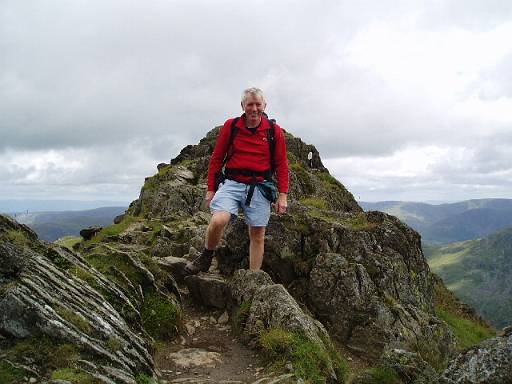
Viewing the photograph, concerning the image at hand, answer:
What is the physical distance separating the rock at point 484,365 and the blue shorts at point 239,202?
657 centimetres

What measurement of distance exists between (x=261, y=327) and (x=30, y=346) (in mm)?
6190

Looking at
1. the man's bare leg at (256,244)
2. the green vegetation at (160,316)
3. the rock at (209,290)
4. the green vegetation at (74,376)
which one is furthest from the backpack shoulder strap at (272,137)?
the green vegetation at (74,376)

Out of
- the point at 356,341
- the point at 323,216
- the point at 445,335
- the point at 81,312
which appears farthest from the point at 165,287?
the point at 445,335

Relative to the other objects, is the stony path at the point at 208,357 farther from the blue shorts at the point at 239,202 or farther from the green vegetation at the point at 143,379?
the blue shorts at the point at 239,202

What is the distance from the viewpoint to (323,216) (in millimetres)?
19641

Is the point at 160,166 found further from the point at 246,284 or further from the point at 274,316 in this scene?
the point at 274,316

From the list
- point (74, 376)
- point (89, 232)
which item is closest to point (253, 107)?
point (74, 376)

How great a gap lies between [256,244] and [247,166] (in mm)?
2880

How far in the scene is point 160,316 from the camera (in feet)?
41.9

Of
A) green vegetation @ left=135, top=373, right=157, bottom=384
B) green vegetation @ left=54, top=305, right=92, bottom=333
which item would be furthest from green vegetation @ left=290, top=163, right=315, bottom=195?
green vegetation @ left=54, top=305, right=92, bottom=333

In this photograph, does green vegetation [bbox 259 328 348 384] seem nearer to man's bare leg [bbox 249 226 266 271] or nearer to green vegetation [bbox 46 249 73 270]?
man's bare leg [bbox 249 226 266 271]

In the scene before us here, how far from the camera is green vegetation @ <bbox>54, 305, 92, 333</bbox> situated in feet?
28.9

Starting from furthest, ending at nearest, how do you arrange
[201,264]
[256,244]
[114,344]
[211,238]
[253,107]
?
[201,264]
[256,244]
[211,238]
[253,107]
[114,344]

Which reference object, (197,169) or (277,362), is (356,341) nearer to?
(277,362)
